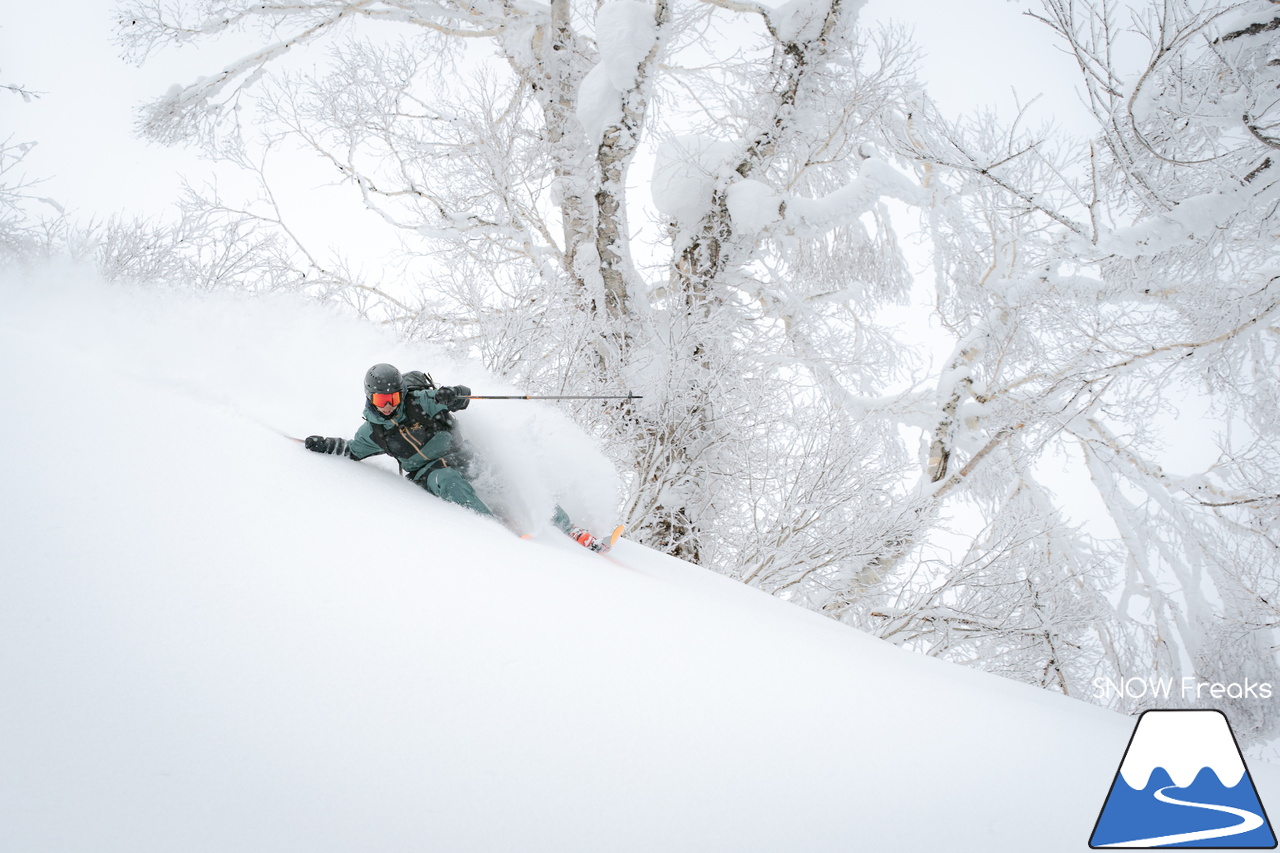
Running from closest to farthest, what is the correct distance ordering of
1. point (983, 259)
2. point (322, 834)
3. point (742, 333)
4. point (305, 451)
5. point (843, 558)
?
point (322, 834)
point (305, 451)
point (843, 558)
point (983, 259)
point (742, 333)

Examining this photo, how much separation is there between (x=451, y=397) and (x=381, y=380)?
49cm

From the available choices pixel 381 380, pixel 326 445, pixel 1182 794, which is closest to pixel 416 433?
pixel 381 380

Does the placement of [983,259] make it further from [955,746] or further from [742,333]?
[955,746]

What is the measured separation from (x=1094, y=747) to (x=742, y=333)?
7.14 meters

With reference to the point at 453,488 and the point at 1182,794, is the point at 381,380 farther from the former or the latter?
the point at 1182,794

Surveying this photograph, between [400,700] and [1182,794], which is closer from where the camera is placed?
[400,700]

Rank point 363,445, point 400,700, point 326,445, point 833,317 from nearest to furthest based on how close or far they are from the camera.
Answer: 1. point 400,700
2. point 326,445
3. point 363,445
4. point 833,317

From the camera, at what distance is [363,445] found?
4.14m

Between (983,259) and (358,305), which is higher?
(983,259)

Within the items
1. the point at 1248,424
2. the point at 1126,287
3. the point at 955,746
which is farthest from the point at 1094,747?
the point at 1248,424

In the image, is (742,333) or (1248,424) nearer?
(1248,424)

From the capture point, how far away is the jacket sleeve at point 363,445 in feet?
13.5

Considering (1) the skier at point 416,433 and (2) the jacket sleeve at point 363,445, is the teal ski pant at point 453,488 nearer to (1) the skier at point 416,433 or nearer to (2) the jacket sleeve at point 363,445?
(1) the skier at point 416,433

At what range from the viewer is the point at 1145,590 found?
26.8ft
